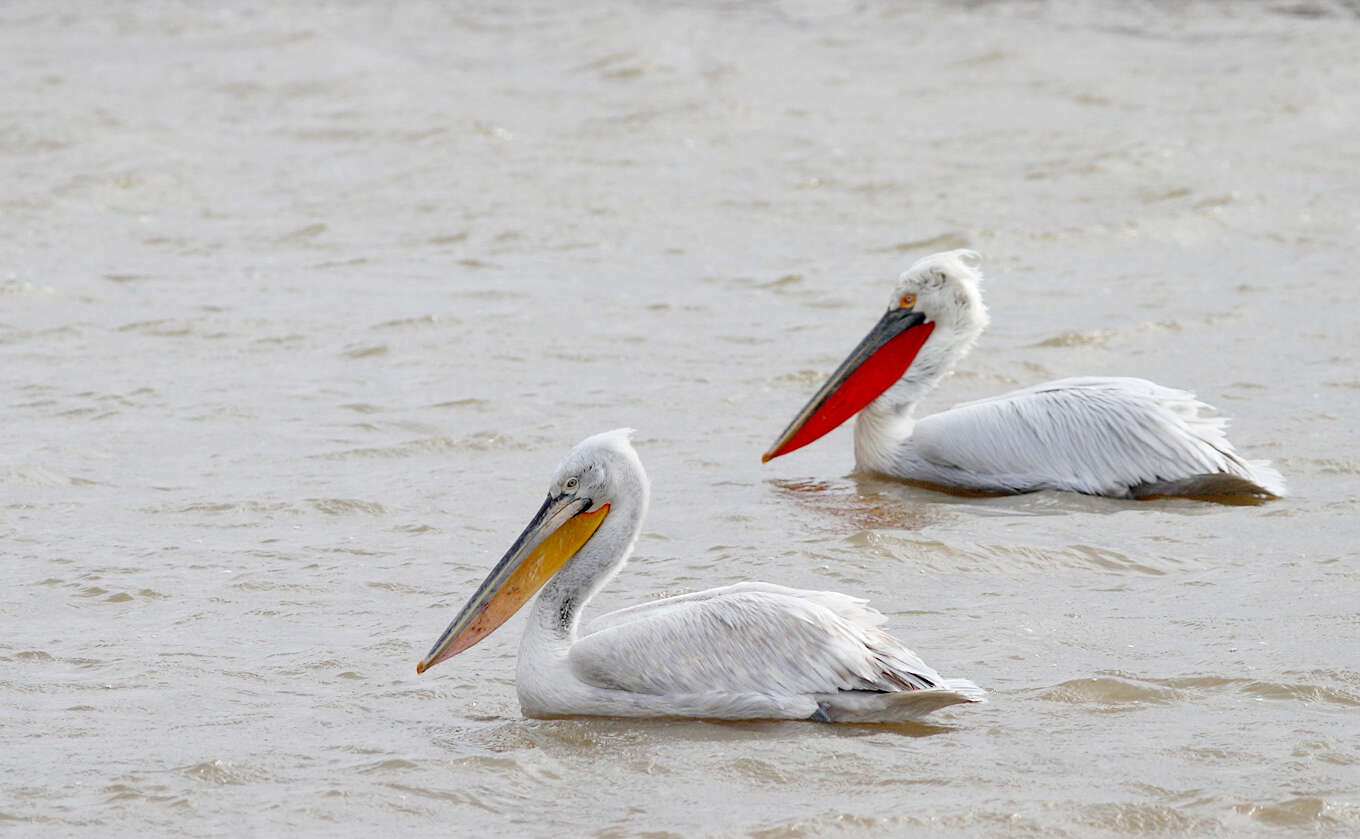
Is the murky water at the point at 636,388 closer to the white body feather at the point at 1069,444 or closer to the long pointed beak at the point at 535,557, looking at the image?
the white body feather at the point at 1069,444

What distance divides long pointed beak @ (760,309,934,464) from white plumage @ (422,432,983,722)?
88.3 inches

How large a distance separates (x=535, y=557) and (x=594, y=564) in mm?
141

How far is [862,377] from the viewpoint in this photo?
6773mm

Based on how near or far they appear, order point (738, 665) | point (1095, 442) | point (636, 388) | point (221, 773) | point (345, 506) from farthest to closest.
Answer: point (636, 388) < point (1095, 442) < point (345, 506) < point (738, 665) < point (221, 773)

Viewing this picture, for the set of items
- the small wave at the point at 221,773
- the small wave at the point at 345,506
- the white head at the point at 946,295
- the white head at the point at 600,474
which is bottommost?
the small wave at the point at 345,506

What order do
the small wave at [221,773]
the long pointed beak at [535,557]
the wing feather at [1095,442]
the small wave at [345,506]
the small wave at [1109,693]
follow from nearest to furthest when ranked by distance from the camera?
the small wave at [221,773]
the small wave at [1109,693]
the long pointed beak at [535,557]
the small wave at [345,506]
the wing feather at [1095,442]

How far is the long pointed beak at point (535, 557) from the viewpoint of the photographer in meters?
4.60

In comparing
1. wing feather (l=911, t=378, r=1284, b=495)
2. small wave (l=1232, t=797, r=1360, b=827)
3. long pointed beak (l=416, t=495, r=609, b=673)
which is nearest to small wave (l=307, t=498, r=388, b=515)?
long pointed beak (l=416, t=495, r=609, b=673)

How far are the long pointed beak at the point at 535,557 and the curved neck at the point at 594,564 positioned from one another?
3 cm

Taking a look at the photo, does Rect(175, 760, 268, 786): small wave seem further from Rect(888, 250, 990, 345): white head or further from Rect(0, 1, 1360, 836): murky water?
Rect(888, 250, 990, 345): white head

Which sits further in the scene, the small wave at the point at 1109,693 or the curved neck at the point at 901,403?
the curved neck at the point at 901,403

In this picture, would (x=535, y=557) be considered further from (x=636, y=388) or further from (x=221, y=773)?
(x=636, y=388)

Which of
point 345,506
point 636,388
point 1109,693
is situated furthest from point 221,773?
point 636,388

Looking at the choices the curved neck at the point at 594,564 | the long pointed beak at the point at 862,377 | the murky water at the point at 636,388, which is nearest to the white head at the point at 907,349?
the long pointed beak at the point at 862,377
